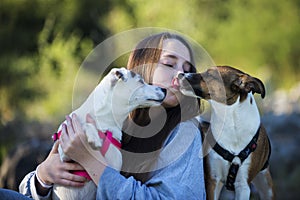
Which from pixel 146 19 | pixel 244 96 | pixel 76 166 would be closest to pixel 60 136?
pixel 76 166

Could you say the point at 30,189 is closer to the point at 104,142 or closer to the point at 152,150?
the point at 104,142

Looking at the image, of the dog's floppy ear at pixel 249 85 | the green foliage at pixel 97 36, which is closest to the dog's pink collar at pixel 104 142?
the dog's floppy ear at pixel 249 85

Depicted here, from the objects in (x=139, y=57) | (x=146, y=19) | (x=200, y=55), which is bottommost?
(x=139, y=57)

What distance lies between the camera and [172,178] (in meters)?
3.02

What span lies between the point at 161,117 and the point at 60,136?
569 millimetres

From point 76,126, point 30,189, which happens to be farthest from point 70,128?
point 30,189

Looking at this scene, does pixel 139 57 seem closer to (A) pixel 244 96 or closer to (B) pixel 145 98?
(B) pixel 145 98

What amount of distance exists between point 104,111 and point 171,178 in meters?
0.60

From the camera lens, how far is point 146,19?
1223 centimetres

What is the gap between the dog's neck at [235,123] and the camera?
3.64 meters

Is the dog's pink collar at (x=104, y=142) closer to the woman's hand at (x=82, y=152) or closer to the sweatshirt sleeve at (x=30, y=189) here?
the woman's hand at (x=82, y=152)

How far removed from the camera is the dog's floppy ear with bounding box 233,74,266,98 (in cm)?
364

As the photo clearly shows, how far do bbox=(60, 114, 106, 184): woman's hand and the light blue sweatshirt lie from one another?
8 centimetres

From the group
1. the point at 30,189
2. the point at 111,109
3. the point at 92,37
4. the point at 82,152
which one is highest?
the point at 92,37
